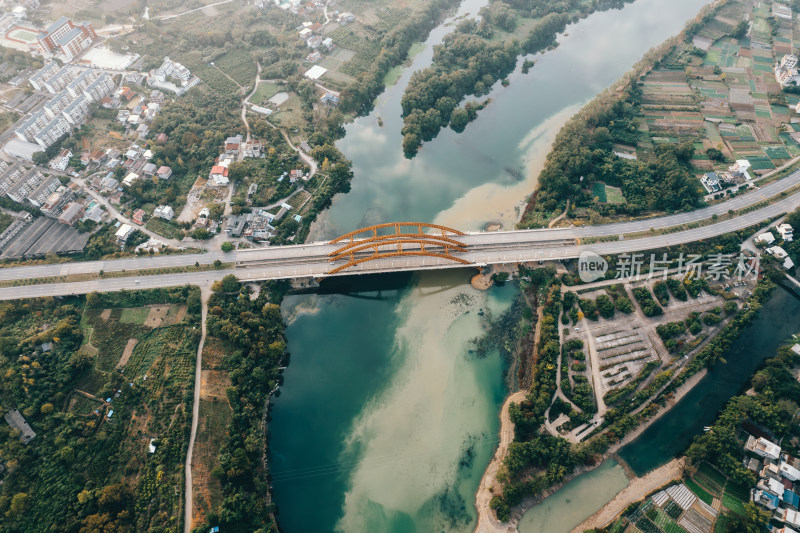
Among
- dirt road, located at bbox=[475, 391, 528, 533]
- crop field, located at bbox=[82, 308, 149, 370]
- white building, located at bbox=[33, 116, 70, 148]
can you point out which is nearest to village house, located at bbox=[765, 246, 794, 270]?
dirt road, located at bbox=[475, 391, 528, 533]

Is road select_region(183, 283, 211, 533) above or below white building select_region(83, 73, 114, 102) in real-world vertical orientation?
below

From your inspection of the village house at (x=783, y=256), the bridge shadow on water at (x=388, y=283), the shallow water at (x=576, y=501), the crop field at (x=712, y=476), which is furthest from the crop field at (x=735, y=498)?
the bridge shadow on water at (x=388, y=283)

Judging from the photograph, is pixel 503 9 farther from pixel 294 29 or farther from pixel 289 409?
pixel 289 409

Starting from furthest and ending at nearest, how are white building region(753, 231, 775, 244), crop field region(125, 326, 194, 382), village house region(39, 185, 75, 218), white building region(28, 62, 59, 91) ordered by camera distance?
white building region(28, 62, 59, 91) < village house region(39, 185, 75, 218) < white building region(753, 231, 775, 244) < crop field region(125, 326, 194, 382)

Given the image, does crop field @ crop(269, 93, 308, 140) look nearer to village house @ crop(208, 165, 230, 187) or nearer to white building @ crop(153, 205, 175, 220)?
village house @ crop(208, 165, 230, 187)

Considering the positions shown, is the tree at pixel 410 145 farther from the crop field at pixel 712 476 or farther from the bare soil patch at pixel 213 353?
the crop field at pixel 712 476

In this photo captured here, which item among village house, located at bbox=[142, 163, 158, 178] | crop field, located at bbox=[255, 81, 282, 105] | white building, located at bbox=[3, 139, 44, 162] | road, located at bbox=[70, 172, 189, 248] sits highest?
crop field, located at bbox=[255, 81, 282, 105]

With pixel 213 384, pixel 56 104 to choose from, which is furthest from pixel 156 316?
pixel 56 104
